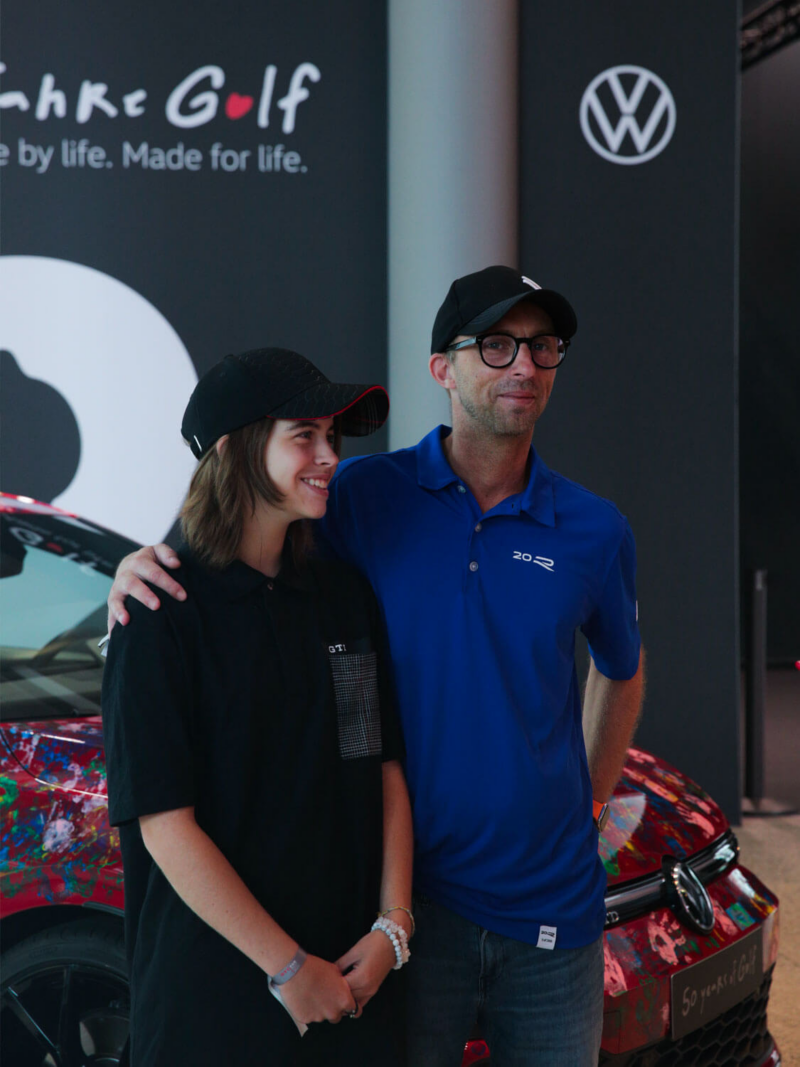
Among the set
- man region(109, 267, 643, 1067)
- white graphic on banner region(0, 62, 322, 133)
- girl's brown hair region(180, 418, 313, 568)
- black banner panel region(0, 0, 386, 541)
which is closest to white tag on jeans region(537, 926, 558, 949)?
man region(109, 267, 643, 1067)

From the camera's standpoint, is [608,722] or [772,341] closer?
[608,722]

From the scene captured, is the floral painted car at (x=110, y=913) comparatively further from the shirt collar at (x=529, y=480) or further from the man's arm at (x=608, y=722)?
the shirt collar at (x=529, y=480)

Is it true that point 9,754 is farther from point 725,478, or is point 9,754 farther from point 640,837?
point 725,478

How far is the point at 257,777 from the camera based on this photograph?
130cm

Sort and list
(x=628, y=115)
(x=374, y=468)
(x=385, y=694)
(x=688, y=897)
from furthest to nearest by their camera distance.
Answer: (x=628, y=115), (x=688, y=897), (x=374, y=468), (x=385, y=694)

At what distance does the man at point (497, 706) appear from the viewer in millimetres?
1500

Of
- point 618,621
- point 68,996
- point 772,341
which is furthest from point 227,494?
point 772,341

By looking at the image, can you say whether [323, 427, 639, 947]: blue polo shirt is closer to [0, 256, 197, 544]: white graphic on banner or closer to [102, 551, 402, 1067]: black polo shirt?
[102, 551, 402, 1067]: black polo shirt

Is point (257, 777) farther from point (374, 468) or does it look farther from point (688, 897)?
point (688, 897)

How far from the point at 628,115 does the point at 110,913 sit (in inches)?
167

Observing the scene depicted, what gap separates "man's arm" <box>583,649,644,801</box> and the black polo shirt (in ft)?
2.24

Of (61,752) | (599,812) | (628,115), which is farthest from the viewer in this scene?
(628,115)

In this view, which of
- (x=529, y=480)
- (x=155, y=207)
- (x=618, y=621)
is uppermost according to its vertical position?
(x=155, y=207)

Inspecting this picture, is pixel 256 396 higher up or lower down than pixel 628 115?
lower down
